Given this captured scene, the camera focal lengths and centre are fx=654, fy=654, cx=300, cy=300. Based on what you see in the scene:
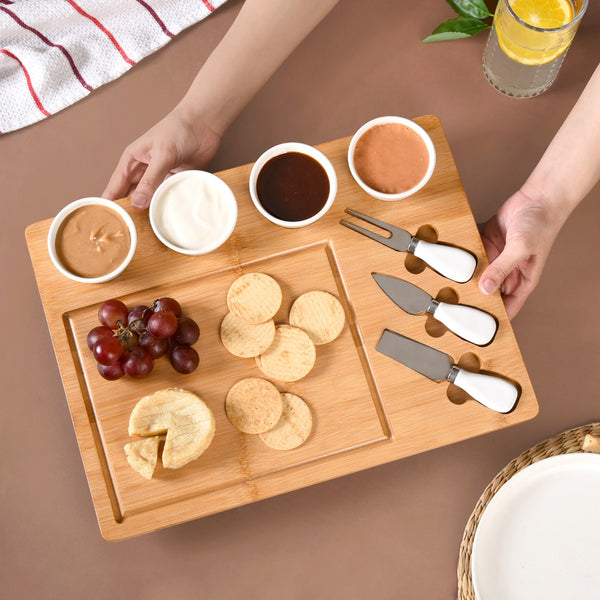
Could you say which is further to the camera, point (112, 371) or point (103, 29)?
point (103, 29)

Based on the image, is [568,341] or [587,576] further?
[568,341]

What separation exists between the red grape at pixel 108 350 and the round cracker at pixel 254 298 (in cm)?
23

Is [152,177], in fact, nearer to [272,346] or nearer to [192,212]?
[192,212]

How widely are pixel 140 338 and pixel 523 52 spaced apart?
3.32 feet

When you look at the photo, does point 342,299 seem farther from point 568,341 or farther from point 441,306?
point 568,341

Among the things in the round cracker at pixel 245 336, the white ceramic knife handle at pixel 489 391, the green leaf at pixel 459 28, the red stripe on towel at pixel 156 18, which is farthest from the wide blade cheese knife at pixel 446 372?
the red stripe on towel at pixel 156 18

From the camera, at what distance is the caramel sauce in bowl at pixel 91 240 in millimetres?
1276

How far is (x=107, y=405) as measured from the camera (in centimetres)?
129

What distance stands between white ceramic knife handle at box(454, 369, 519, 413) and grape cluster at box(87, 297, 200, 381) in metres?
0.53

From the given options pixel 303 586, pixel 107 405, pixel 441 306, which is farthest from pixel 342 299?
pixel 303 586

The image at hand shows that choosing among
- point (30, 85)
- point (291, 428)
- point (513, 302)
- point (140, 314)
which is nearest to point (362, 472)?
point (291, 428)

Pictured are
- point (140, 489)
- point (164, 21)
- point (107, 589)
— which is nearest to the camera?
point (140, 489)

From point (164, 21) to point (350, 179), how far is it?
0.68m

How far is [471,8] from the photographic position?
1.54m
